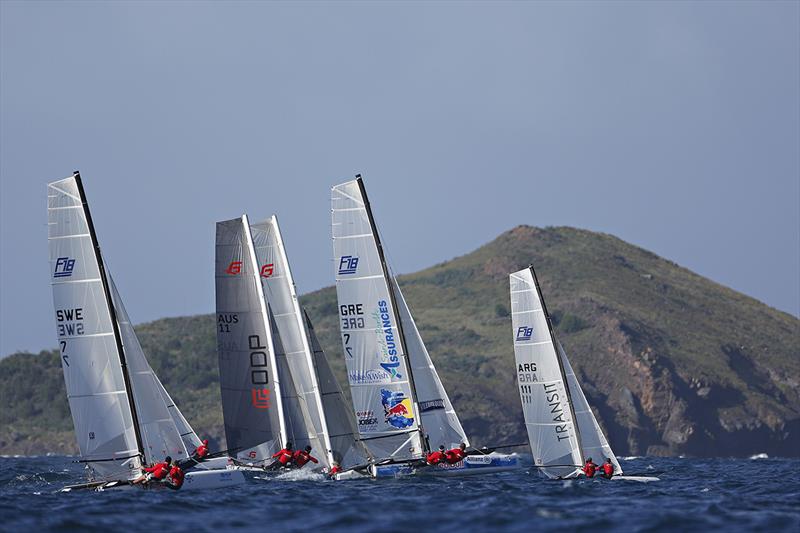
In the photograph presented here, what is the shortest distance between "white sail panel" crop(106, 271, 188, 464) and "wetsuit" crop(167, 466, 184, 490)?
1.08 metres

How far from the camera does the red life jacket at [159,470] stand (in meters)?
39.3

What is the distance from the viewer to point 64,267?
38.7m

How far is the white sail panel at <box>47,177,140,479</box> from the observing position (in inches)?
1522

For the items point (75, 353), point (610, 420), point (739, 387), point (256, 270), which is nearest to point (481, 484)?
point (256, 270)

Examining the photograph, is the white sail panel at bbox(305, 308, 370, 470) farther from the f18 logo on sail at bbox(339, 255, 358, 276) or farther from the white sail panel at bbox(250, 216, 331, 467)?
the f18 logo on sail at bbox(339, 255, 358, 276)

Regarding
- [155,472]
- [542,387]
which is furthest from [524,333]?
[155,472]

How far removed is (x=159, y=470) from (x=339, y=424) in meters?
10.4

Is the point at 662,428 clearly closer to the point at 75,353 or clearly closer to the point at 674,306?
the point at 674,306

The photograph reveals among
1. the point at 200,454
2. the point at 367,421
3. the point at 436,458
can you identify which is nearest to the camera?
the point at 200,454

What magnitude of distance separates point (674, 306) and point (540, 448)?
101167 millimetres

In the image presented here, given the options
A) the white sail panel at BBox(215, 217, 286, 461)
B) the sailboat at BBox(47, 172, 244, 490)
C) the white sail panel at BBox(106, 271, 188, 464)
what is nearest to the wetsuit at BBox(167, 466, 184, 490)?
the sailboat at BBox(47, 172, 244, 490)

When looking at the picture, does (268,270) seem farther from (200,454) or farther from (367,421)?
(200,454)

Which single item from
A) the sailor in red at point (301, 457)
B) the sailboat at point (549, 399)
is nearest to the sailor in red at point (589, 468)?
the sailboat at point (549, 399)

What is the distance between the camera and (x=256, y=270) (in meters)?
46.2
